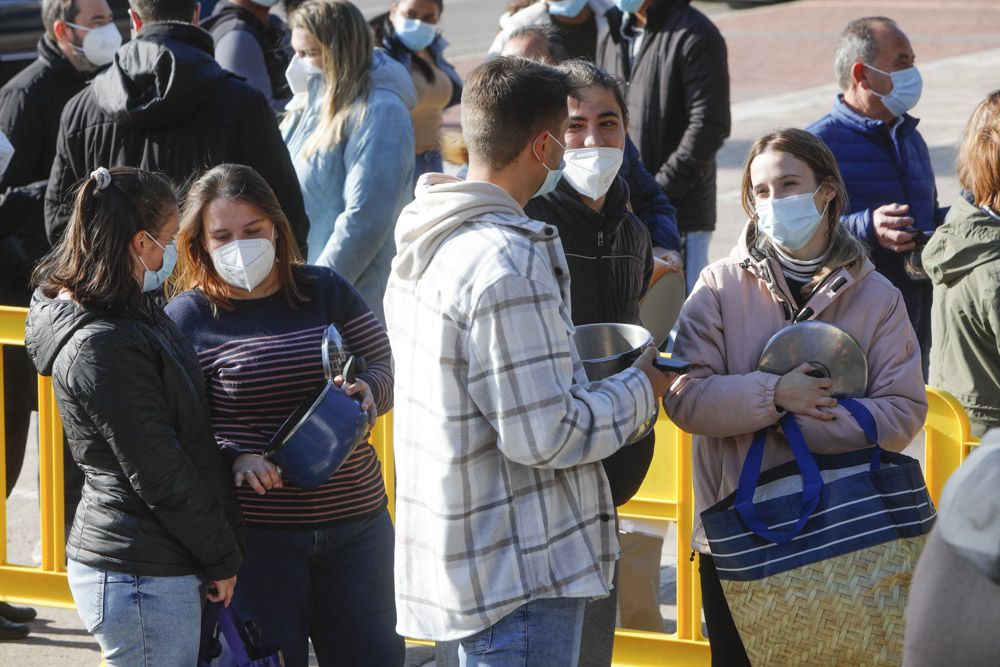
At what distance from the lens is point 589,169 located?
3.72 metres

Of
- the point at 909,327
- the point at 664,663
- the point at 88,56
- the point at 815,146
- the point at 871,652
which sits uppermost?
the point at 88,56

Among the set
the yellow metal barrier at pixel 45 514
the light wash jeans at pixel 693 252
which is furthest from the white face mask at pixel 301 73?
the light wash jeans at pixel 693 252

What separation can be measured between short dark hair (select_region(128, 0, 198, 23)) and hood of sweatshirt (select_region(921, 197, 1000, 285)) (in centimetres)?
265

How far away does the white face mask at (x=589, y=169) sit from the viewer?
3717mm

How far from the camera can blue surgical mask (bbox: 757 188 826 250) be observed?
3.50 metres

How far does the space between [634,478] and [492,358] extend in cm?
63

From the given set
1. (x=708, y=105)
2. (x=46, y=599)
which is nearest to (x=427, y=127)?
(x=708, y=105)

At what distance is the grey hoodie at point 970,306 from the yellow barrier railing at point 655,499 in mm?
252

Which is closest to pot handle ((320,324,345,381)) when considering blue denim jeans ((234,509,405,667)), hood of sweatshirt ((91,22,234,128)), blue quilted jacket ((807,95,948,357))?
blue denim jeans ((234,509,405,667))

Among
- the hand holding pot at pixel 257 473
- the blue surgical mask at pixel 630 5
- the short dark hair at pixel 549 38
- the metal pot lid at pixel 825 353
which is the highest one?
the blue surgical mask at pixel 630 5

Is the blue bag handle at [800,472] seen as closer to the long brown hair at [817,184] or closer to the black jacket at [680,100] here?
the long brown hair at [817,184]

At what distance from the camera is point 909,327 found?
11.2ft

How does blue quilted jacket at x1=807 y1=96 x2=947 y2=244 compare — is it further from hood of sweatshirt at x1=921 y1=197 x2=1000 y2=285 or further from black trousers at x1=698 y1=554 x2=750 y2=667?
black trousers at x1=698 y1=554 x2=750 y2=667

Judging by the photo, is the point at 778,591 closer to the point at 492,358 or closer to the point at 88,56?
the point at 492,358
